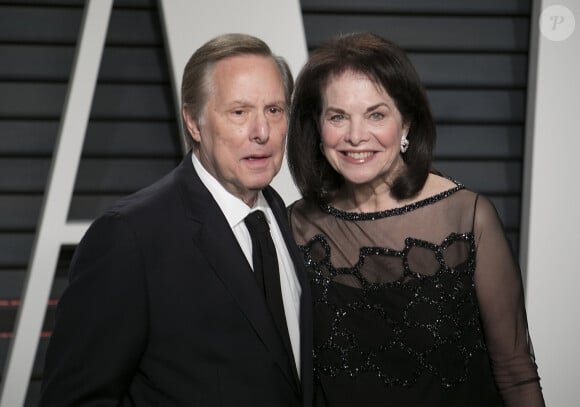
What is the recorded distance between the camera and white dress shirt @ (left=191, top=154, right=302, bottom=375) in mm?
2094

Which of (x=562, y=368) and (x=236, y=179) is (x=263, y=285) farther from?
(x=562, y=368)

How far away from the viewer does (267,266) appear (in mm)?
2088

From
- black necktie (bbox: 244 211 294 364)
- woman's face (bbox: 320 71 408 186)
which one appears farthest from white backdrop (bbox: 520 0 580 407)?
black necktie (bbox: 244 211 294 364)

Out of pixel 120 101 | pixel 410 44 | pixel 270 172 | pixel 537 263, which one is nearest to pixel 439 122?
pixel 410 44

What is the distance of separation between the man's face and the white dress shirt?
29mm

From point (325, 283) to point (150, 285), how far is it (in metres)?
0.69

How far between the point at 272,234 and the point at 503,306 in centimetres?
70

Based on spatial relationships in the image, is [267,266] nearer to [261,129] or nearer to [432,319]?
[261,129]

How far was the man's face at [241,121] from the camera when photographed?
2.05m

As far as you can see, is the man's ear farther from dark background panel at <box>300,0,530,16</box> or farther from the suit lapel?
dark background panel at <box>300,0,530,16</box>

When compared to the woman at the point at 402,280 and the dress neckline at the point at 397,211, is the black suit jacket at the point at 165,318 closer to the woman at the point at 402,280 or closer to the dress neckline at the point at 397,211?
the woman at the point at 402,280

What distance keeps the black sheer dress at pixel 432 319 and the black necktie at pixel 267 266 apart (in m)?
0.30

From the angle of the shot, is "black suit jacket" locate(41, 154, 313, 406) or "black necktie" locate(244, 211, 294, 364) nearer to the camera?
"black suit jacket" locate(41, 154, 313, 406)

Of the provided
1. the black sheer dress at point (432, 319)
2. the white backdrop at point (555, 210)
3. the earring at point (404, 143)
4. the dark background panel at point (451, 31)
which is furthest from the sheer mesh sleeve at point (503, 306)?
the dark background panel at point (451, 31)
